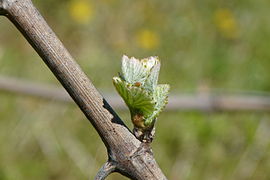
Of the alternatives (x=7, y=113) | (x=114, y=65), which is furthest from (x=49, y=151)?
(x=114, y=65)

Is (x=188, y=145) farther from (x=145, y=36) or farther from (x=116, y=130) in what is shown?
(x=116, y=130)

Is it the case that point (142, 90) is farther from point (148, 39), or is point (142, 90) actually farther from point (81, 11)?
point (81, 11)

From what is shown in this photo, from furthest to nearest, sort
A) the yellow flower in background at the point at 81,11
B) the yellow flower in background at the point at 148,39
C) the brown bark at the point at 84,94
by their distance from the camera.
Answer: the yellow flower in background at the point at 81,11
the yellow flower in background at the point at 148,39
the brown bark at the point at 84,94

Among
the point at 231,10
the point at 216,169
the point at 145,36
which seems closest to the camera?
the point at 216,169

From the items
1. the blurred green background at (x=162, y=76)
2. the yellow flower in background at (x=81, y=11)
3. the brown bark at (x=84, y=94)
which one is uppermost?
the yellow flower in background at (x=81, y=11)

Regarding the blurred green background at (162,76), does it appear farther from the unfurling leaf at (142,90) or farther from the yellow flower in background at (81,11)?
the unfurling leaf at (142,90)

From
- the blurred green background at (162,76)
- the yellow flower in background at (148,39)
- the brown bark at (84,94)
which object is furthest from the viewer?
the yellow flower in background at (148,39)

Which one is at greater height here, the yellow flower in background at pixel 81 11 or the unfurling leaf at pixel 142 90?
the yellow flower in background at pixel 81 11

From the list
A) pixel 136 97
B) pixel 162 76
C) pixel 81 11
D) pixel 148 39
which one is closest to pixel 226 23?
pixel 148 39

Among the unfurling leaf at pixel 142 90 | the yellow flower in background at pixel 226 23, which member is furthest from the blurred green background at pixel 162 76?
the unfurling leaf at pixel 142 90
